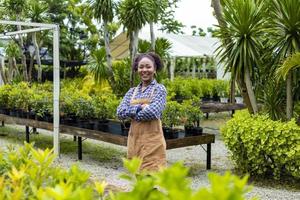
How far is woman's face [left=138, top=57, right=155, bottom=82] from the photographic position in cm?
341

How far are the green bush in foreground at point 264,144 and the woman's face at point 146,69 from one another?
2159 millimetres

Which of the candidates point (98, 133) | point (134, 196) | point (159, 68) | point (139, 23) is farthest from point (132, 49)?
point (134, 196)

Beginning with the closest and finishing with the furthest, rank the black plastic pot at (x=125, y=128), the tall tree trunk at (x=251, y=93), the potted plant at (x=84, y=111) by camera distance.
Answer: the tall tree trunk at (x=251, y=93), the black plastic pot at (x=125, y=128), the potted plant at (x=84, y=111)

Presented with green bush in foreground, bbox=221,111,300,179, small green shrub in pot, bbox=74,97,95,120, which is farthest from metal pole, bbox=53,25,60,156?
green bush in foreground, bbox=221,111,300,179

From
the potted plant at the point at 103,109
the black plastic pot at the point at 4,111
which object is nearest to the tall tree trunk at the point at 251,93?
the potted plant at the point at 103,109

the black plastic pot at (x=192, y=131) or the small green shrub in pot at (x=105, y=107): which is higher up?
the small green shrub in pot at (x=105, y=107)

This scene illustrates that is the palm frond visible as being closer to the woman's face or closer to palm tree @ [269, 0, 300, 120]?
palm tree @ [269, 0, 300, 120]

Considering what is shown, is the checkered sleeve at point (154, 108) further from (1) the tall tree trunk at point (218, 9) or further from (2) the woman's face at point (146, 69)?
(1) the tall tree trunk at point (218, 9)

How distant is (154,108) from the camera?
338 centimetres

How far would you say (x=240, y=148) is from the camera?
5422 mm

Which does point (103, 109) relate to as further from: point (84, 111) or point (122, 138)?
point (122, 138)

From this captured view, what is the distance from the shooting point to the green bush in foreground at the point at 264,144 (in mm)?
4953

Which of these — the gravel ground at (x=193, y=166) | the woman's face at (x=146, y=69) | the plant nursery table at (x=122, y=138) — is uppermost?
the woman's face at (x=146, y=69)

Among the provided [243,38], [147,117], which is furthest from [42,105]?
[147,117]
